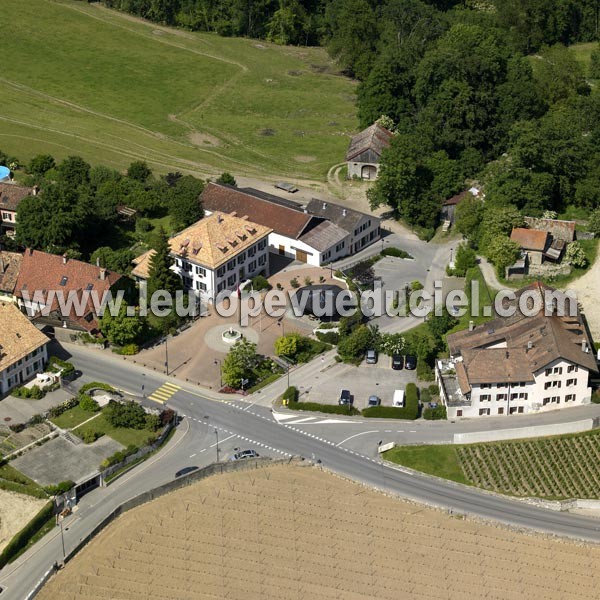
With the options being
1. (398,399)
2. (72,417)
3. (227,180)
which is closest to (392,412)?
(398,399)

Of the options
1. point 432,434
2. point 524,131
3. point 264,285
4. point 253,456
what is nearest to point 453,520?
point 432,434

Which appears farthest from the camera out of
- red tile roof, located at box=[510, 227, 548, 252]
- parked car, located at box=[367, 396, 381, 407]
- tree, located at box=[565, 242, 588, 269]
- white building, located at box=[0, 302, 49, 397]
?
red tile roof, located at box=[510, 227, 548, 252]

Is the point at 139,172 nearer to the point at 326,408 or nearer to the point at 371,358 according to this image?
the point at 371,358

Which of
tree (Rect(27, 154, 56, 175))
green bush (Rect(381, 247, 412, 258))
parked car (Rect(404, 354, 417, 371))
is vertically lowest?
parked car (Rect(404, 354, 417, 371))

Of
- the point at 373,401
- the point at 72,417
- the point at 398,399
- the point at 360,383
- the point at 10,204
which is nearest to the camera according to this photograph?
the point at 72,417

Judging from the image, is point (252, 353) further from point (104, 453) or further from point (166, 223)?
point (166, 223)

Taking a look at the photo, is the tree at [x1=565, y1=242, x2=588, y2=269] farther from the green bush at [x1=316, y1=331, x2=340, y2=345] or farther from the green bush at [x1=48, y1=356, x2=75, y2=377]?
the green bush at [x1=48, y1=356, x2=75, y2=377]

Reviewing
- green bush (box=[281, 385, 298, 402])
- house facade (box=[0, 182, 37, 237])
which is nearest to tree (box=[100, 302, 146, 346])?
green bush (box=[281, 385, 298, 402])
